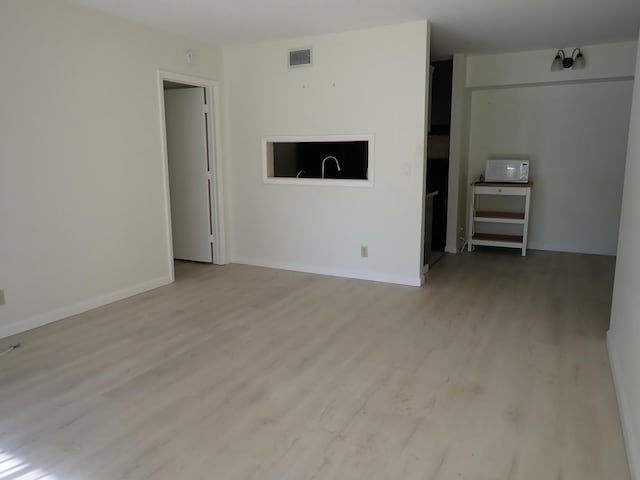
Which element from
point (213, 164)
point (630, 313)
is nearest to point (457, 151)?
point (213, 164)

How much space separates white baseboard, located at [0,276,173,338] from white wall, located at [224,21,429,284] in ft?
4.03

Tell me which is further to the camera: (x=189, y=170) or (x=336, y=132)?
(x=189, y=170)

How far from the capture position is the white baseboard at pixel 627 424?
178cm

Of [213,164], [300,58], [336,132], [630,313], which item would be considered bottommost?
[630,313]

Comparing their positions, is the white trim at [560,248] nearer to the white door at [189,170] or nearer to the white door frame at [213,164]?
the white door frame at [213,164]

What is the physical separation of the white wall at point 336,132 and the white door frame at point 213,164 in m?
0.16

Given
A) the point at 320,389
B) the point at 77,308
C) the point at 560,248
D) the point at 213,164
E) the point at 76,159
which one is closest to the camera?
the point at 320,389

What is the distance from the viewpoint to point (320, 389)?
250cm

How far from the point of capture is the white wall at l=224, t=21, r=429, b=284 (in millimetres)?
4242

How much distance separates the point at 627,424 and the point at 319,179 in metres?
3.37

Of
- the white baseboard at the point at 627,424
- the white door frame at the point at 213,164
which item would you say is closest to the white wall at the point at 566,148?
the white door frame at the point at 213,164

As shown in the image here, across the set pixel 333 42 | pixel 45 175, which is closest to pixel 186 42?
pixel 333 42

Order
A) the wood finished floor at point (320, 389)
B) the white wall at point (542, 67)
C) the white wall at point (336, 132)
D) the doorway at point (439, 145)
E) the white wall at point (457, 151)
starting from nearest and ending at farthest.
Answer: the wood finished floor at point (320, 389)
the white wall at point (336, 132)
the white wall at point (542, 67)
the white wall at point (457, 151)
the doorway at point (439, 145)

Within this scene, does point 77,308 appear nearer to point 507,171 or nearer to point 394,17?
point 394,17
